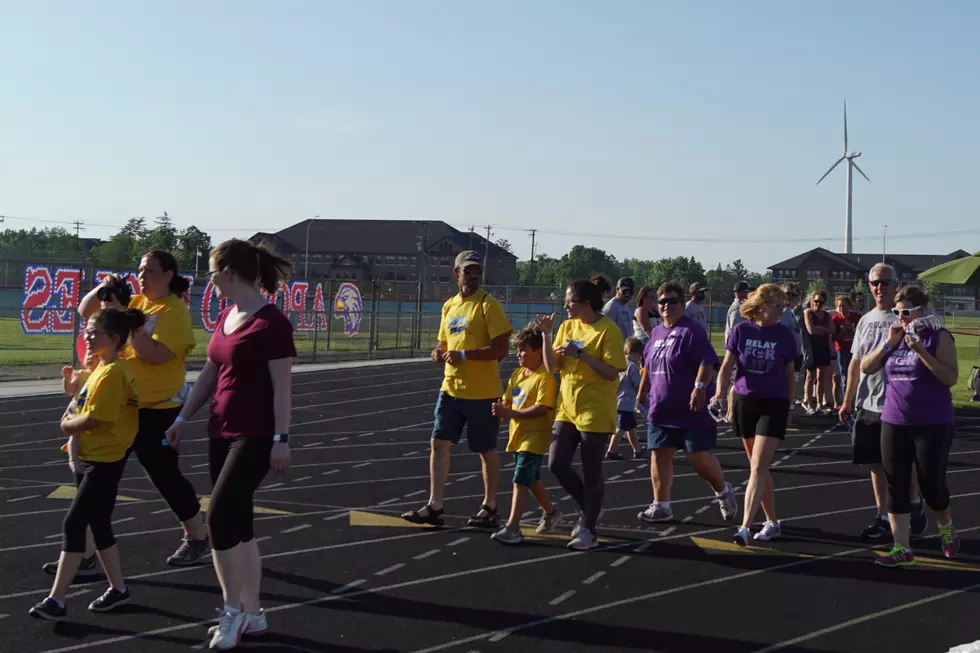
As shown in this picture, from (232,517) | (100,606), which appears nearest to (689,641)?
(232,517)

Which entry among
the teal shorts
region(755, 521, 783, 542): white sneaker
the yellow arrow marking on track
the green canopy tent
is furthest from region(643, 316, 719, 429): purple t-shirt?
the green canopy tent

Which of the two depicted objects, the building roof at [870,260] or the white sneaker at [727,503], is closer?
the white sneaker at [727,503]

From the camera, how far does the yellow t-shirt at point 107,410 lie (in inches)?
209

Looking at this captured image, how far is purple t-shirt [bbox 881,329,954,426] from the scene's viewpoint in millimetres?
6484

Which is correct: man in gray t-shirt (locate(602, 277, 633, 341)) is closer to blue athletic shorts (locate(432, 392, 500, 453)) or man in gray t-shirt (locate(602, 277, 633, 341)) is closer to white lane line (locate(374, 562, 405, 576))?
blue athletic shorts (locate(432, 392, 500, 453))

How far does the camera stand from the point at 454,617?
5438 millimetres

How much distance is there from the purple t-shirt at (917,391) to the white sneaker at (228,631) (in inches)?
172

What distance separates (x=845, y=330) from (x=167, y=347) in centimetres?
1111

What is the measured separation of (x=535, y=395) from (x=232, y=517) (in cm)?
298

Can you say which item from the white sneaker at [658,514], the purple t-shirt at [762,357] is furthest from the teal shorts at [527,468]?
the purple t-shirt at [762,357]

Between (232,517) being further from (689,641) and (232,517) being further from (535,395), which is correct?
(535,395)

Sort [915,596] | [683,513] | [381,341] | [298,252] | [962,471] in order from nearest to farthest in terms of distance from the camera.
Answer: [915,596] → [683,513] → [962,471] → [381,341] → [298,252]

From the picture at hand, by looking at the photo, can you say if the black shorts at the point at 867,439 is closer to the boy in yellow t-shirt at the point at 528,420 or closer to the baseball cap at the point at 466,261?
the boy in yellow t-shirt at the point at 528,420

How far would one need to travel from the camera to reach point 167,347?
235 inches
